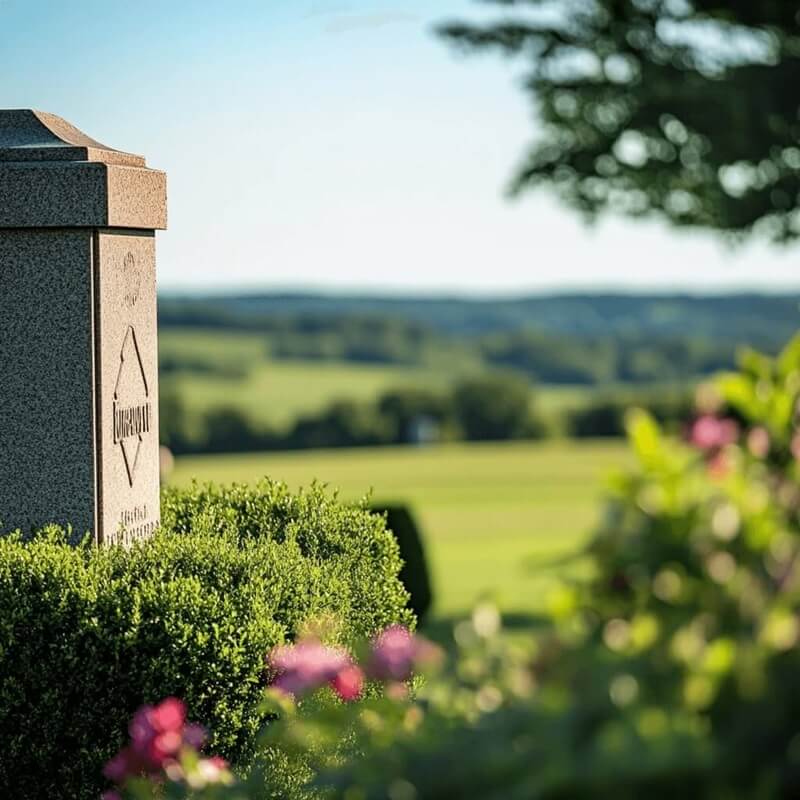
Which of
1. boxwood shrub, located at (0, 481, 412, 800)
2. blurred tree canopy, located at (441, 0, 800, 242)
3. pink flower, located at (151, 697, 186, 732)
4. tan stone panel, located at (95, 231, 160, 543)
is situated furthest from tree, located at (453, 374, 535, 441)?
pink flower, located at (151, 697, 186, 732)

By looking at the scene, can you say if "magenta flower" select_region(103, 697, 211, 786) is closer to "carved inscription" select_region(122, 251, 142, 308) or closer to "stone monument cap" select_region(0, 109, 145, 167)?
"carved inscription" select_region(122, 251, 142, 308)

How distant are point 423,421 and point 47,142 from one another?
1049 inches

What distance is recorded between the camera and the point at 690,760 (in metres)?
1.79

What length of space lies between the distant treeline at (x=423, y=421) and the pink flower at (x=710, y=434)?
1045 inches

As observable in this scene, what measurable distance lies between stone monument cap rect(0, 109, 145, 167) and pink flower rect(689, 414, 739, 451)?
198 inches

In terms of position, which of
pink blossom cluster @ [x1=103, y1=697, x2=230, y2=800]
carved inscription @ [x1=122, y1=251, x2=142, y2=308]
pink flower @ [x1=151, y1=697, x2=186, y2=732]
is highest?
carved inscription @ [x1=122, y1=251, x2=142, y2=308]

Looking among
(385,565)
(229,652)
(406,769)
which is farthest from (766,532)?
(385,565)

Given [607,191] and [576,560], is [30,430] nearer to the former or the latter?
[576,560]

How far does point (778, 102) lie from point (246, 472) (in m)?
21.0

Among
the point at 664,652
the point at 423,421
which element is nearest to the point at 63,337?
the point at 664,652

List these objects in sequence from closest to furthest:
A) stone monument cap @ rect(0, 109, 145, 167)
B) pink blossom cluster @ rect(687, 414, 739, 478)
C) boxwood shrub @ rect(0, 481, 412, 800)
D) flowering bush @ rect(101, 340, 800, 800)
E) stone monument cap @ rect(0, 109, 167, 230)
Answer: flowering bush @ rect(101, 340, 800, 800) → pink blossom cluster @ rect(687, 414, 739, 478) → boxwood shrub @ rect(0, 481, 412, 800) → stone monument cap @ rect(0, 109, 167, 230) → stone monument cap @ rect(0, 109, 145, 167)

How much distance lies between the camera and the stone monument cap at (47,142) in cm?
669

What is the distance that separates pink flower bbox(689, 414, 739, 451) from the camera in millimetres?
2383

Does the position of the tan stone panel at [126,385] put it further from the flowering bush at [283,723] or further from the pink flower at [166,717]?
the pink flower at [166,717]
